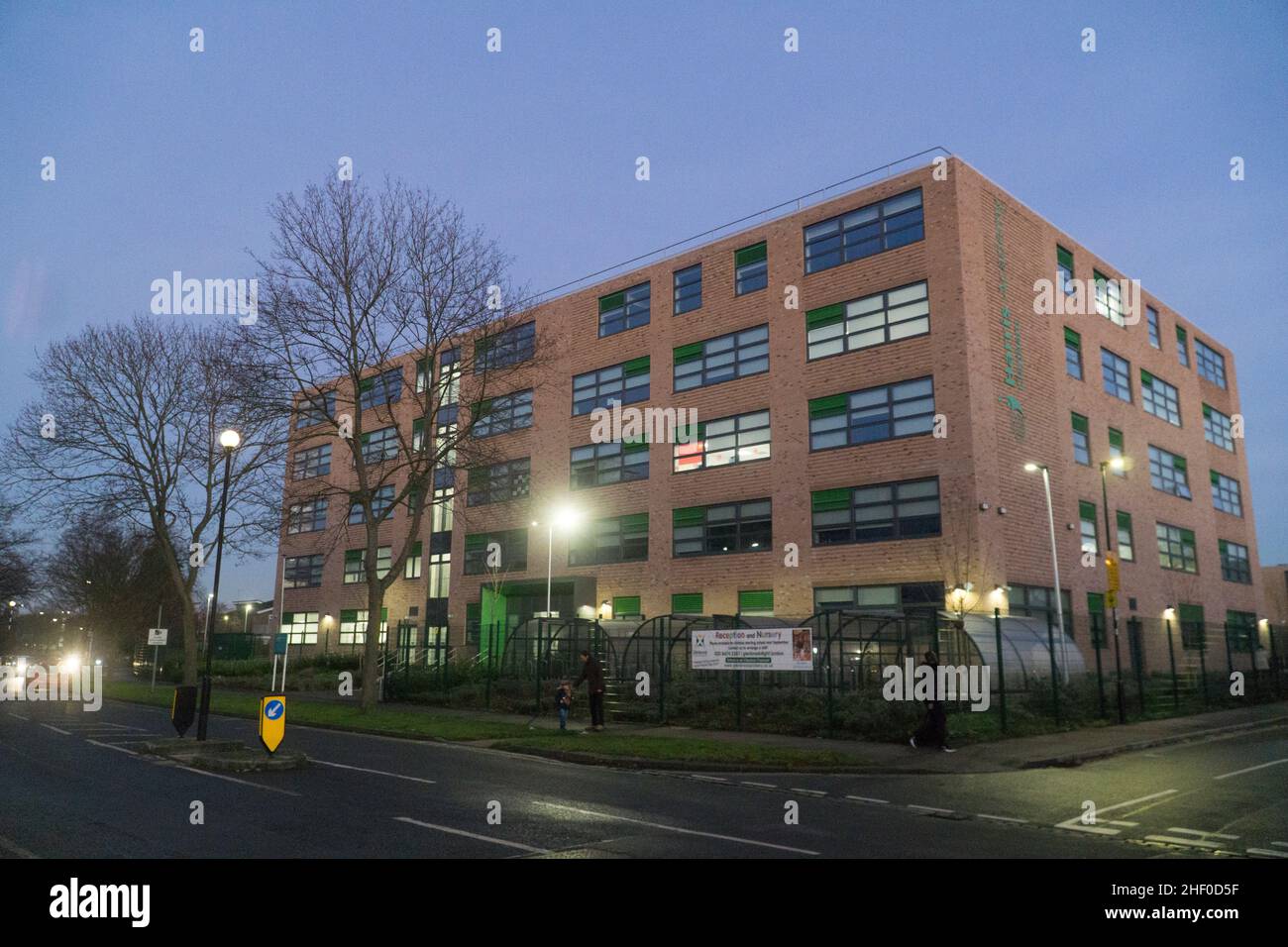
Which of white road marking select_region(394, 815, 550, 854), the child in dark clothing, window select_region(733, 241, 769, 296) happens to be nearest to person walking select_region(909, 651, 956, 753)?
the child in dark clothing

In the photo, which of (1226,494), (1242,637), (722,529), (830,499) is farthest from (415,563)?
(1226,494)

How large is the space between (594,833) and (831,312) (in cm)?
2790

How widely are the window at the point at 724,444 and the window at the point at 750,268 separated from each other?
5392mm

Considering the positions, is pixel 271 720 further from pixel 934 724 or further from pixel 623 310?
pixel 623 310

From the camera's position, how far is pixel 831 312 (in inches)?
1348

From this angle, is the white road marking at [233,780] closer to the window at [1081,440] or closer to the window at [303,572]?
the window at [1081,440]

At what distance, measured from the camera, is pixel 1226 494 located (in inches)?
1916

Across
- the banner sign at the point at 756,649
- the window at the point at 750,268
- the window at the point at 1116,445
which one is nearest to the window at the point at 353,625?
the window at the point at 750,268

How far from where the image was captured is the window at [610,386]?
40.2 m

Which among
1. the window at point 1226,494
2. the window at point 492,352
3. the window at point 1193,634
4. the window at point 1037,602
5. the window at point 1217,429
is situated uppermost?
the window at point 1217,429

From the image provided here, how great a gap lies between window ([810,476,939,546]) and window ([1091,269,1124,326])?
15.5 meters

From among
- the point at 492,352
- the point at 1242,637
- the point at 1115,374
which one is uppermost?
the point at 1115,374

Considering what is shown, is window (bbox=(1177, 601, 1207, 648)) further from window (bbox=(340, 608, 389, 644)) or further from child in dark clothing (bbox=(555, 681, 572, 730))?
window (bbox=(340, 608, 389, 644))

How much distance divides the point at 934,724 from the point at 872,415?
54.2ft
